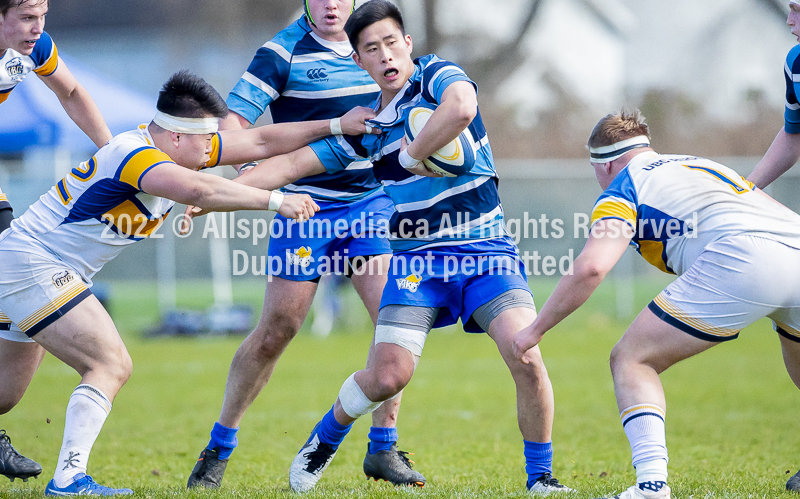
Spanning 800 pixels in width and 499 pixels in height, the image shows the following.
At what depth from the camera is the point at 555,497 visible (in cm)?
350

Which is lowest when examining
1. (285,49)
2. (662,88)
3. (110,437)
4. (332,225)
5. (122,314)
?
(122,314)

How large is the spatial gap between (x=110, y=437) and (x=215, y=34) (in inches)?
673

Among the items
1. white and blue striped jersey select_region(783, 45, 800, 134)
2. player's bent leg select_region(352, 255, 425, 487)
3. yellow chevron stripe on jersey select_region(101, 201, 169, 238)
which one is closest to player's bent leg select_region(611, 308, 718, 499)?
player's bent leg select_region(352, 255, 425, 487)

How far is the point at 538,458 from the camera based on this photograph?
3.79 meters

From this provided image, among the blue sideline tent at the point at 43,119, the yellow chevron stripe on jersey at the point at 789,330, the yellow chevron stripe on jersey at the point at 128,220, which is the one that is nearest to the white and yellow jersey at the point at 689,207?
the yellow chevron stripe on jersey at the point at 789,330

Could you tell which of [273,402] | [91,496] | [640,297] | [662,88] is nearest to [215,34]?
[662,88]

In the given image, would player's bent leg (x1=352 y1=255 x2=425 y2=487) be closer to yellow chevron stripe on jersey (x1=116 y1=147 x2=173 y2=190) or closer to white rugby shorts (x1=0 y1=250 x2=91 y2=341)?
yellow chevron stripe on jersey (x1=116 y1=147 x2=173 y2=190)

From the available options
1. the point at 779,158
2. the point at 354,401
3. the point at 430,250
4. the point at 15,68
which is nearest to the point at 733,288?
the point at 430,250

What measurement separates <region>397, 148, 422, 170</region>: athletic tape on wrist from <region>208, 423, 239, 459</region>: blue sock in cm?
183

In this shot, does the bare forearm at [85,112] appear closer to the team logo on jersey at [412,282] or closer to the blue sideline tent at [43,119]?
the team logo on jersey at [412,282]

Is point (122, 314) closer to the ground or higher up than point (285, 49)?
closer to the ground

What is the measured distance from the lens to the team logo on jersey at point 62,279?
3.55 m

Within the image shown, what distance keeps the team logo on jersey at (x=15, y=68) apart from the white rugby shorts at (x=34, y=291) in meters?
1.27

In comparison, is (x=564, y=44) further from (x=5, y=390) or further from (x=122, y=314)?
(x=5, y=390)
